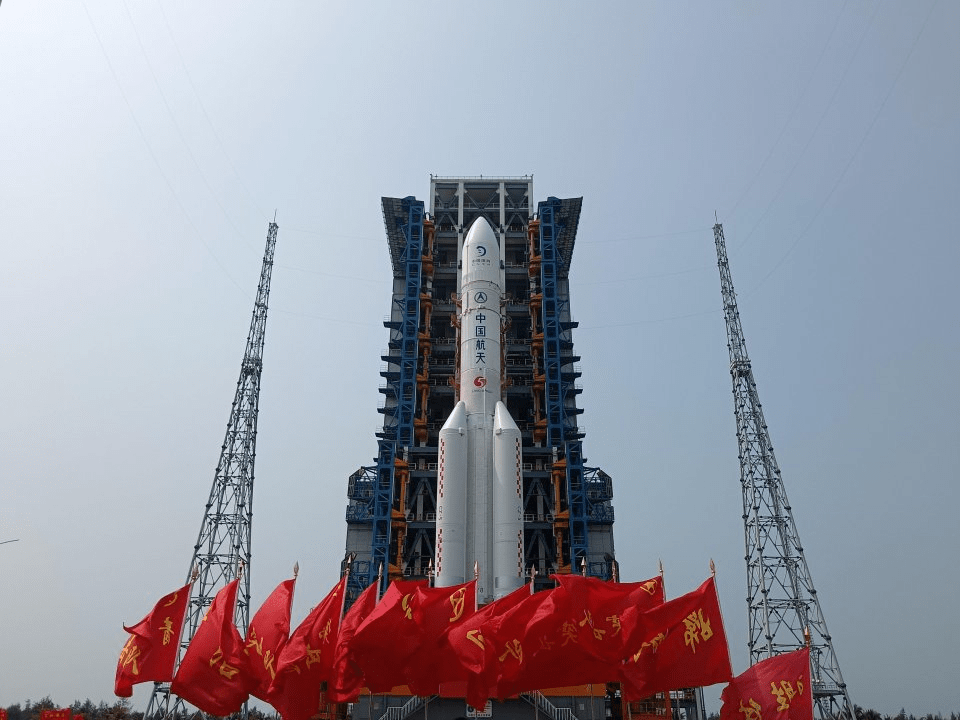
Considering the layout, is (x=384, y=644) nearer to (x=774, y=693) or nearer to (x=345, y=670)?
(x=345, y=670)

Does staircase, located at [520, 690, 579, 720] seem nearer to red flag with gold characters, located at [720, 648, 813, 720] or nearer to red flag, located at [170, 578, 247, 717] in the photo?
red flag with gold characters, located at [720, 648, 813, 720]

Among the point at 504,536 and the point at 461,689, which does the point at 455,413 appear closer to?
the point at 504,536

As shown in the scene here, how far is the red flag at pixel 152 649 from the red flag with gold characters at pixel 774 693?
591 inches

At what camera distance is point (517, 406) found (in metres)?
54.5

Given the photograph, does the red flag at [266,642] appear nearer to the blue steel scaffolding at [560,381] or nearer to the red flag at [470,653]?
the red flag at [470,653]

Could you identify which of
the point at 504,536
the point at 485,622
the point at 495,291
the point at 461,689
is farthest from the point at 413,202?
the point at 485,622

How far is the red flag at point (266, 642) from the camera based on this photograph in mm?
20156

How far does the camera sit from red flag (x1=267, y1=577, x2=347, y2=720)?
1975 cm

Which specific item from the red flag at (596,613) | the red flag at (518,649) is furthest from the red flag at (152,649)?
the red flag at (596,613)

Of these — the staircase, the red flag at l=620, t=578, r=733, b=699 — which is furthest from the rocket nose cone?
the red flag at l=620, t=578, r=733, b=699

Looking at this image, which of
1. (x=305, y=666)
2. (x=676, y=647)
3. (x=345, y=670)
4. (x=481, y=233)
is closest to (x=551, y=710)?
(x=676, y=647)

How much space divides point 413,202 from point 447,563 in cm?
2965

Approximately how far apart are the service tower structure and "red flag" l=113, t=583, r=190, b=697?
1482 centimetres

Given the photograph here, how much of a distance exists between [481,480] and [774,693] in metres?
23.2
